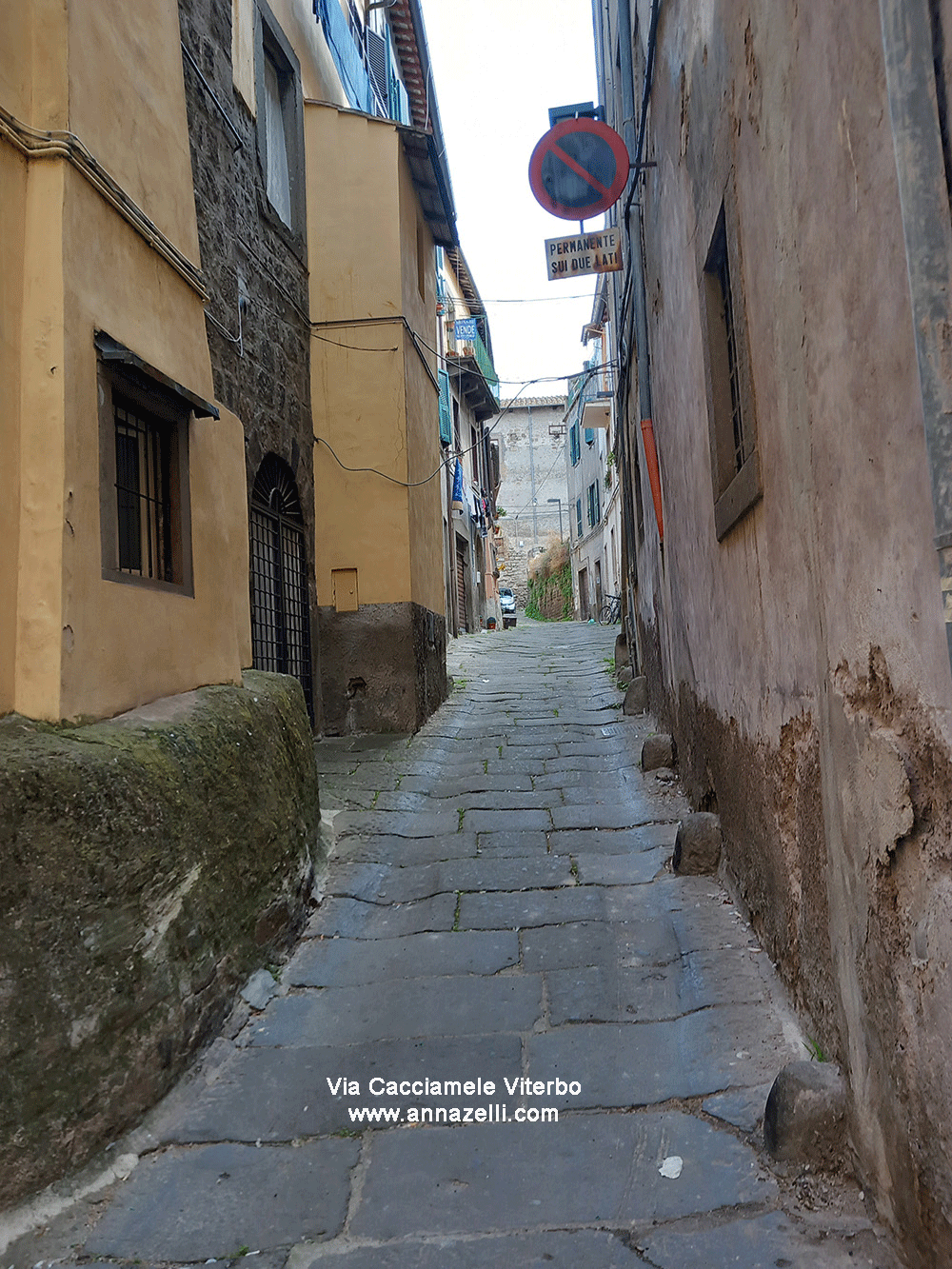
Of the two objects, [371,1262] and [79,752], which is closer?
[371,1262]

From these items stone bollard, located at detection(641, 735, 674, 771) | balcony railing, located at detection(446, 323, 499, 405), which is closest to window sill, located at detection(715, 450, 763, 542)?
stone bollard, located at detection(641, 735, 674, 771)

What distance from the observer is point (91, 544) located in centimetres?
321

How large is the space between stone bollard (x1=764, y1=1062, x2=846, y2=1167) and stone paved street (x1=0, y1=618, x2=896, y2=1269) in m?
0.06

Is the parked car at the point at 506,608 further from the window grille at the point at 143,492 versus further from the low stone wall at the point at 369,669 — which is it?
the window grille at the point at 143,492

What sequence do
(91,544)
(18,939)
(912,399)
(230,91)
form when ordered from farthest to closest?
1. (230,91)
2. (91,544)
3. (18,939)
4. (912,399)

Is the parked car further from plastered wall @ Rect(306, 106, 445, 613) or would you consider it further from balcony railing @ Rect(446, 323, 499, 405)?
plastered wall @ Rect(306, 106, 445, 613)

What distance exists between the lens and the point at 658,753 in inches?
253

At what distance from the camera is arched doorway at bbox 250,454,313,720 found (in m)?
7.16

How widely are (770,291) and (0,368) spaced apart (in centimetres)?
251

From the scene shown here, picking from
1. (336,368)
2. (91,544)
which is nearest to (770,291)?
(91,544)

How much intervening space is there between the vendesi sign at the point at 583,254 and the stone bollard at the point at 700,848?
5.25 meters

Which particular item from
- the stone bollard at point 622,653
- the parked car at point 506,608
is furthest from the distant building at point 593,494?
the stone bollard at point 622,653

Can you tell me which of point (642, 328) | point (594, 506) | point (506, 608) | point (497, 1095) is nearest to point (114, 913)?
point (497, 1095)

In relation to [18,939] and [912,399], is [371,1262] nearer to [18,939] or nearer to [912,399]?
[18,939]
